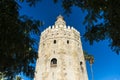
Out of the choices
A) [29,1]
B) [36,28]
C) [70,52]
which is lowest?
[36,28]

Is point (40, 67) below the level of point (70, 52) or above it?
below

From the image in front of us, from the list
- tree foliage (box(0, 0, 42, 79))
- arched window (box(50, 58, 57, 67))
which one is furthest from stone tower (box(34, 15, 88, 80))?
tree foliage (box(0, 0, 42, 79))

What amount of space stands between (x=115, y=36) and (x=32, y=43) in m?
2.81

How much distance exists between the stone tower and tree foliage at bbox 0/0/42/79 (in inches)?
550

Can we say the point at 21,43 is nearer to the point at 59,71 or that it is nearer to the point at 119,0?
the point at 119,0

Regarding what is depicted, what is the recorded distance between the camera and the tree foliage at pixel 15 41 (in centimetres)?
693

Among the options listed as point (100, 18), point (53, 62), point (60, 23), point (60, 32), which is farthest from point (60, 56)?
point (100, 18)

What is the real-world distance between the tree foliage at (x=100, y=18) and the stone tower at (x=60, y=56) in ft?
47.7

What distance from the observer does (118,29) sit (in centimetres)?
682

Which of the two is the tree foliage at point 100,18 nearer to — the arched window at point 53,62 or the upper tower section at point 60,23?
the arched window at point 53,62

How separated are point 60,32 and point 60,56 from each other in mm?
3918

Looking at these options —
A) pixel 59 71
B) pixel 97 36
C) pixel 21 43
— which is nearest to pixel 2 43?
pixel 21 43

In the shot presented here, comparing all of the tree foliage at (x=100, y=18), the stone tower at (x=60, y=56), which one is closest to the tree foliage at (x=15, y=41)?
the tree foliage at (x=100, y=18)

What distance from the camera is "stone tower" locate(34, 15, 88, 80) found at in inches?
883
